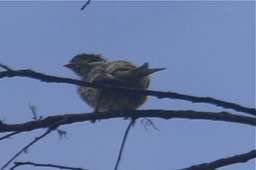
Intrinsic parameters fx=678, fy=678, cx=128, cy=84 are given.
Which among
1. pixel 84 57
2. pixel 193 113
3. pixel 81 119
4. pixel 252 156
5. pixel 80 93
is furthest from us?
pixel 84 57

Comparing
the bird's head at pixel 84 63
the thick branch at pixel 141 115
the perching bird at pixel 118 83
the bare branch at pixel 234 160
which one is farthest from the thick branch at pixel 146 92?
the bird's head at pixel 84 63

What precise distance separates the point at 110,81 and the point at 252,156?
12.2 ft

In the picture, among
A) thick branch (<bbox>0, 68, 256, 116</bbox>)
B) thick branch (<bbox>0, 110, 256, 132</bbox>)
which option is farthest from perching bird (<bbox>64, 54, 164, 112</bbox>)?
thick branch (<bbox>0, 68, 256, 116</bbox>)

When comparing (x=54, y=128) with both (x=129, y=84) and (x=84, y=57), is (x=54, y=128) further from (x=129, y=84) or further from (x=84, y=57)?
(x=84, y=57)

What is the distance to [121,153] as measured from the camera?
12.8ft

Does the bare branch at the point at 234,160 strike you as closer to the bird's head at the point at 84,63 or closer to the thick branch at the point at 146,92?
the thick branch at the point at 146,92

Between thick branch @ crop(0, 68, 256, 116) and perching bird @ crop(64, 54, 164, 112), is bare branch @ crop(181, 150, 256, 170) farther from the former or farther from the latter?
perching bird @ crop(64, 54, 164, 112)

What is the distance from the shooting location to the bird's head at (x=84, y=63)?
9.15 metres

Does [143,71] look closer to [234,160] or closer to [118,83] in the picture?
[118,83]

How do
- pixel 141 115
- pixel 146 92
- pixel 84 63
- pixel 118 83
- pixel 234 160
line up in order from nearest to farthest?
pixel 234 160 → pixel 146 92 → pixel 141 115 → pixel 118 83 → pixel 84 63

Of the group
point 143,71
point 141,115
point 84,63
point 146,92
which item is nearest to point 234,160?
point 146,92

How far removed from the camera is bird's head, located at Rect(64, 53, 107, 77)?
30.0 ft

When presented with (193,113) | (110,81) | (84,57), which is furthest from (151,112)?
(84,57)

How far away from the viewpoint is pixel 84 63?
921cm
